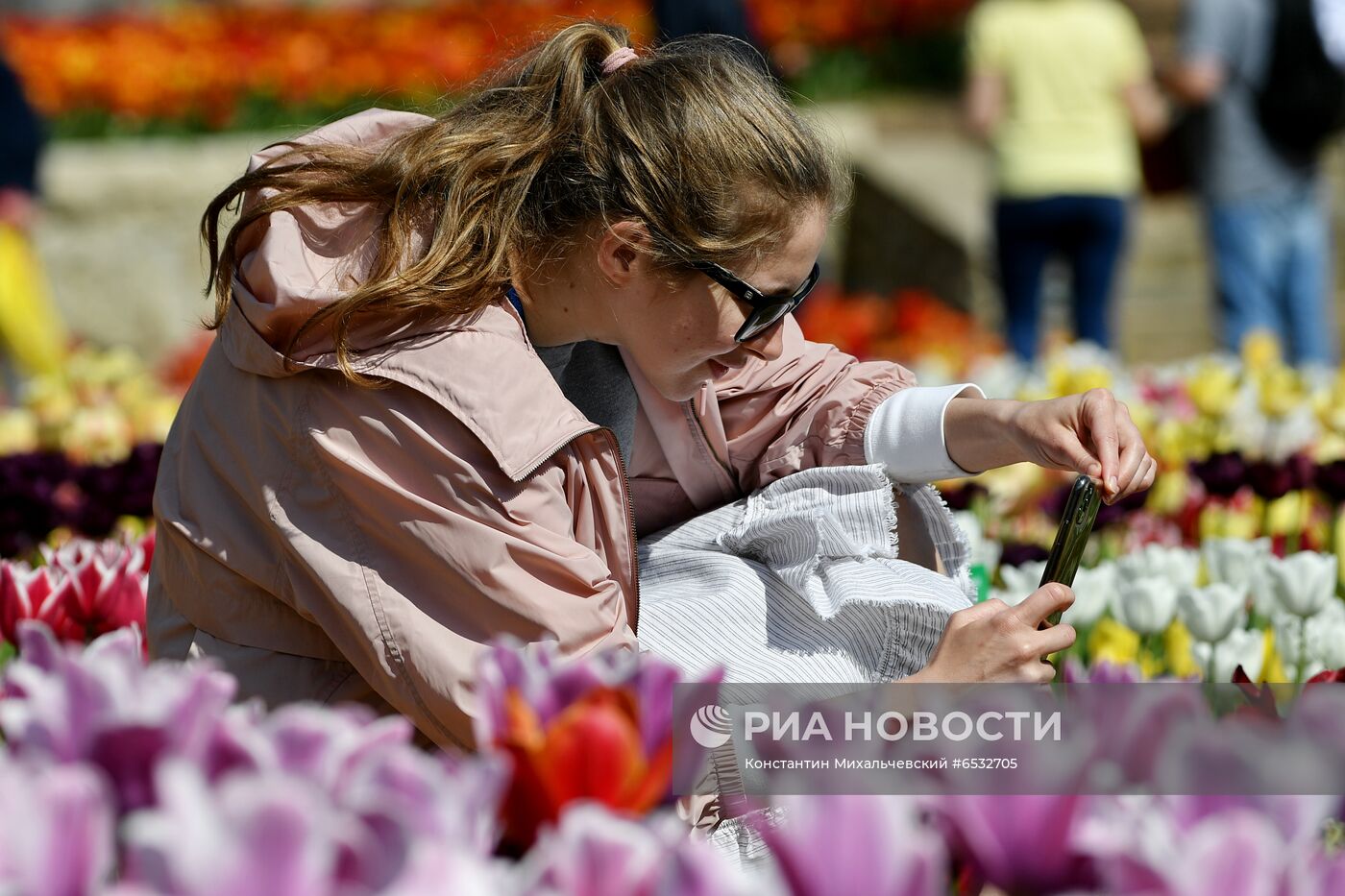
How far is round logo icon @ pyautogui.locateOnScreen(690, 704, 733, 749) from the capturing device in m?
1.16

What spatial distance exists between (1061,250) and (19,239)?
3.53 metres

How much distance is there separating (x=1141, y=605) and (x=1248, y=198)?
3594 millimetres

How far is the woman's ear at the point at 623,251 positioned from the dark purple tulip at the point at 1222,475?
1.38 m

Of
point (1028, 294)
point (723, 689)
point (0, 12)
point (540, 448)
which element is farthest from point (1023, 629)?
point (0, 12)

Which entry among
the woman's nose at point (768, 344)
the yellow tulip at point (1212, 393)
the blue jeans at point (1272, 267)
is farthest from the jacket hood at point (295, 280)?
the blue jeans at point (1272, 267)

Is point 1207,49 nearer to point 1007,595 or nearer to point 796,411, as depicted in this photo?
point 1007,595

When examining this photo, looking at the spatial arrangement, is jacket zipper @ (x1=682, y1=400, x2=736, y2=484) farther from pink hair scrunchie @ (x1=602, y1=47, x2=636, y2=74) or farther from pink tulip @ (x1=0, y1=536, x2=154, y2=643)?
pink tulip @ (x1=0, y1=536, x2=154, y2=643)

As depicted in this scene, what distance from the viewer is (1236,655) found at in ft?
6.44

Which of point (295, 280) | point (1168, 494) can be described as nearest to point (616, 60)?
point (295, 280)

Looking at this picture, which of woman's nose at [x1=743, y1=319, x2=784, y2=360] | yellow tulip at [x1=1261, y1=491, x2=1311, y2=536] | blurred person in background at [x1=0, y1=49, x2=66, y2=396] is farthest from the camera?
blurred person in background at [x1=0, y1=49, x2=66, y2=396]

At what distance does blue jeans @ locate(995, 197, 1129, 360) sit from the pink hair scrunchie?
12.0 feet

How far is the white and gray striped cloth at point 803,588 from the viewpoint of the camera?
1842 millimetres

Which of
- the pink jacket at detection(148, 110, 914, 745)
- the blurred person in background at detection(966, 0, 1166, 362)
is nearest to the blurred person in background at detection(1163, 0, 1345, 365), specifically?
the blurred person in background at detection(966, 0, 1166, 362)

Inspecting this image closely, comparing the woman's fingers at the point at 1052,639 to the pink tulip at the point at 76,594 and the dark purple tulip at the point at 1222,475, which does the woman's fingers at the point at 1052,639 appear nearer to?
the pink tulip at the point at 76,594
